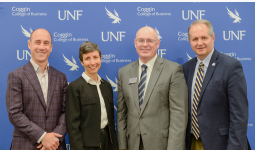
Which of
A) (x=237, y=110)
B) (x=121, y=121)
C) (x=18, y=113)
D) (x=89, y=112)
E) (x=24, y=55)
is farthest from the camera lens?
(x=24, y=55)

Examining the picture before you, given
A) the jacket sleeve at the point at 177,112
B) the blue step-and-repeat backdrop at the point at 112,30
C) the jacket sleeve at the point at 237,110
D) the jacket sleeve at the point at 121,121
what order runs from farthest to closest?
the blue step-and-repeat backdrop at the point at 112,30
the jacket sleeve at the point at 121,121
the jacket sleeve at the point at 177,112
the jacket sleeve at the point at 237,110

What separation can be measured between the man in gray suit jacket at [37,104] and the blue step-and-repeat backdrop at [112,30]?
2.02 feet

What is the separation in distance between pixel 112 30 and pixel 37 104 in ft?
4.61

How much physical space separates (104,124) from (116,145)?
30 cm

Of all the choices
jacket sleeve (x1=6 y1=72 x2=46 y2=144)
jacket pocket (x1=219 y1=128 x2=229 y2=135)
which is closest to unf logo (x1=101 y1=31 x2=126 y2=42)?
jacket sleeve (x1=6 y1=72 x2=46 y2=144)

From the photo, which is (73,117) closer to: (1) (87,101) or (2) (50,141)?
(1) (87,101)

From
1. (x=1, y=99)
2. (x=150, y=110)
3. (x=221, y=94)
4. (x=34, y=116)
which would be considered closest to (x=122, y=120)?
(x=150, y=110)

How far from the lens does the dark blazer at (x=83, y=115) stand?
75.2 inches

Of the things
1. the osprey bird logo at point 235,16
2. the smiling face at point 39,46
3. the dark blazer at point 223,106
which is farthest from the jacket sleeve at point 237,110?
the smiling face at point 39,46

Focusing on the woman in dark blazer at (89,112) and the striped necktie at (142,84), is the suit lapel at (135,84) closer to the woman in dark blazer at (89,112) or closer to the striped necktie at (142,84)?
the striped necktie at (142,84)

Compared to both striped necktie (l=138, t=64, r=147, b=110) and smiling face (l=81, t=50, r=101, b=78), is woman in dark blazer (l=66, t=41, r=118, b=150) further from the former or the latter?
striped necktie (l=138, t=64, r=147, b=110)

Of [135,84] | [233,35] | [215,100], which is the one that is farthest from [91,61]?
[233,35]

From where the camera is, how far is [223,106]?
6.05 ft

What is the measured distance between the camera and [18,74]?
1945 mm
